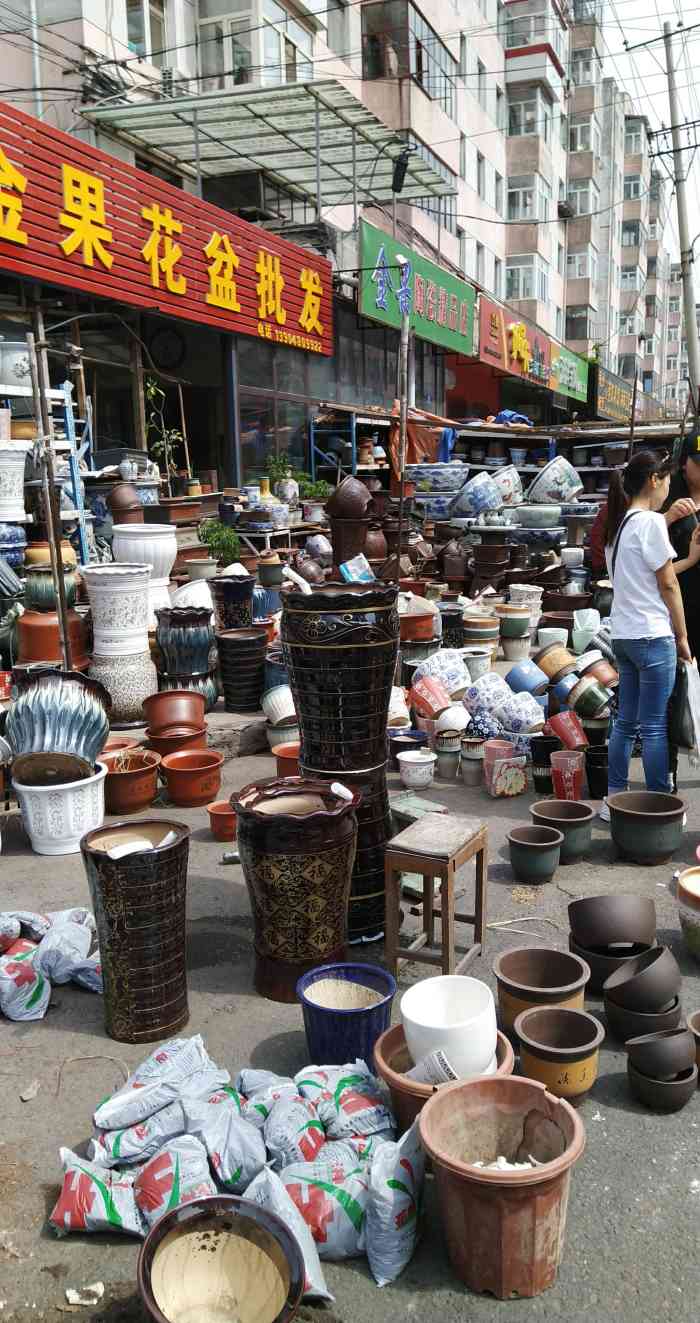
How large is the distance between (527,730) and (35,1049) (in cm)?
421

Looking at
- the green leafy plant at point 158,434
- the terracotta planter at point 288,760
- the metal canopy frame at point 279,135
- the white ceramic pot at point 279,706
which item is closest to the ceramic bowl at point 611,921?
the terracotta planter at point 288,760

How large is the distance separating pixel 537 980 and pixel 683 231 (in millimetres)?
19100

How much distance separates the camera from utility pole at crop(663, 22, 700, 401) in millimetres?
17688

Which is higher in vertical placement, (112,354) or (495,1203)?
(112,354)

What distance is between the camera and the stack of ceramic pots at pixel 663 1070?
321 cm

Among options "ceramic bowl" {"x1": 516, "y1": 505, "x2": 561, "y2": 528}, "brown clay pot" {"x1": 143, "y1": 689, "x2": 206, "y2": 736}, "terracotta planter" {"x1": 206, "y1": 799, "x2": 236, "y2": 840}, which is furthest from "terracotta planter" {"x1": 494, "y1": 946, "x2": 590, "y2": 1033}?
"ceramic bowl" {"x1": 516, "y1": 505, "x2": 561, "y2": 528}

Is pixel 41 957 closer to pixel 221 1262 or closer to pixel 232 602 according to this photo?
pixel 221 1262

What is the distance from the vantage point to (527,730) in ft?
22.7

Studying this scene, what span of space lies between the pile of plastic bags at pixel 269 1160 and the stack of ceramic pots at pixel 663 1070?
2.88ft

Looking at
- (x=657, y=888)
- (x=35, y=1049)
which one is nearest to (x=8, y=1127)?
(x=35, y=1049)

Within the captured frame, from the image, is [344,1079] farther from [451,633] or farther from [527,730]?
[451,633]

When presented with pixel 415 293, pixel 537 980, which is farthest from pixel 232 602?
pixel 415 293

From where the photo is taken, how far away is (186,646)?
770 cm

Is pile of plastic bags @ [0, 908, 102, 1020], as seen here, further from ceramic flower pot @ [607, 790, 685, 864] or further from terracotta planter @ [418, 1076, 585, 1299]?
ceramic flower pot @ [607, 790, 685, 864]
